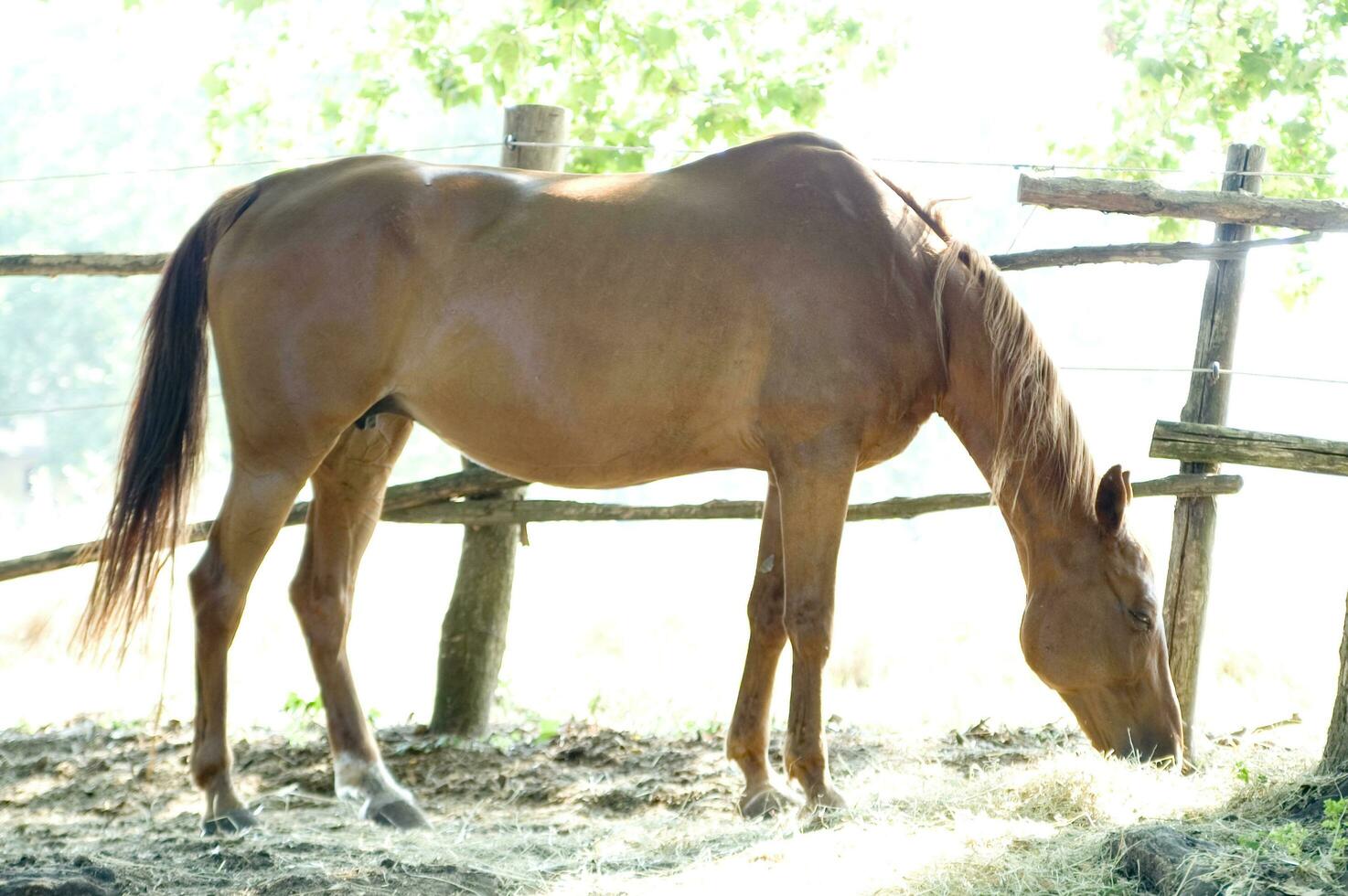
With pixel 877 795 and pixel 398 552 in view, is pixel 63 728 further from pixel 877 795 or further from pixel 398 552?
pixel 398 552

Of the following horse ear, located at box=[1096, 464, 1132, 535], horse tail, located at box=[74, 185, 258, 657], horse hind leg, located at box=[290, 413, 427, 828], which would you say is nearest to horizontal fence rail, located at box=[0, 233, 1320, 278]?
horse tail, located at box=[74, 185, 258, 657]

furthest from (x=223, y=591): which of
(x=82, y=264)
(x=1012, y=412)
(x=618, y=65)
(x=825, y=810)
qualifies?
(x=618, y=65)

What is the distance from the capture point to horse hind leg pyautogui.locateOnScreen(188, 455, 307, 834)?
3633mm

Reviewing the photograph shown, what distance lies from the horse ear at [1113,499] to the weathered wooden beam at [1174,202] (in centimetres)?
Answer: 125

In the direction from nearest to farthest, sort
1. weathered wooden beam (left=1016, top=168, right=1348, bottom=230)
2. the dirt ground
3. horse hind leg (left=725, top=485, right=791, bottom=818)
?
the dirt ground
horse hind leg (left=725, top=485, right=791, bottom=818)
weathered wooden beam (left=1016, top=168, right=1348, bottom=230)

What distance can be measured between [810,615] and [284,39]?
19.6ft

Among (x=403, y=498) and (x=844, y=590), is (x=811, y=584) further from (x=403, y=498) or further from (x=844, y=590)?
(x=844, y=590)

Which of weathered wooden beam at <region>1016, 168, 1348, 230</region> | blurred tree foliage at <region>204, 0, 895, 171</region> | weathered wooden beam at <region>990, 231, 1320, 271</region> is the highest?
blurred tree foliage at <region>204, 0, 895, 171</region>

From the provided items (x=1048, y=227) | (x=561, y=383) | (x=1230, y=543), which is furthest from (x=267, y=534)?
(x=1048, y=227)

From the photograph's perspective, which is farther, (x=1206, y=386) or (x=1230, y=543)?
(x=1230, y=543)

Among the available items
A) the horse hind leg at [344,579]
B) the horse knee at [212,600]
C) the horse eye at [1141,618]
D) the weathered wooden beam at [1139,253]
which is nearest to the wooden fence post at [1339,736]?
the horse eye at [1141,618]

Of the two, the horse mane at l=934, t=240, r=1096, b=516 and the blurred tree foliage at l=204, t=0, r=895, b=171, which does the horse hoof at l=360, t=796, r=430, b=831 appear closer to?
the horse mane at l=934, t=240, r=1096, b=516

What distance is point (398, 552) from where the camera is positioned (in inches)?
392

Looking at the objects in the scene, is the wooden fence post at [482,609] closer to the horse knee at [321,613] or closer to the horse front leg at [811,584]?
the horse knee at [321,613]
